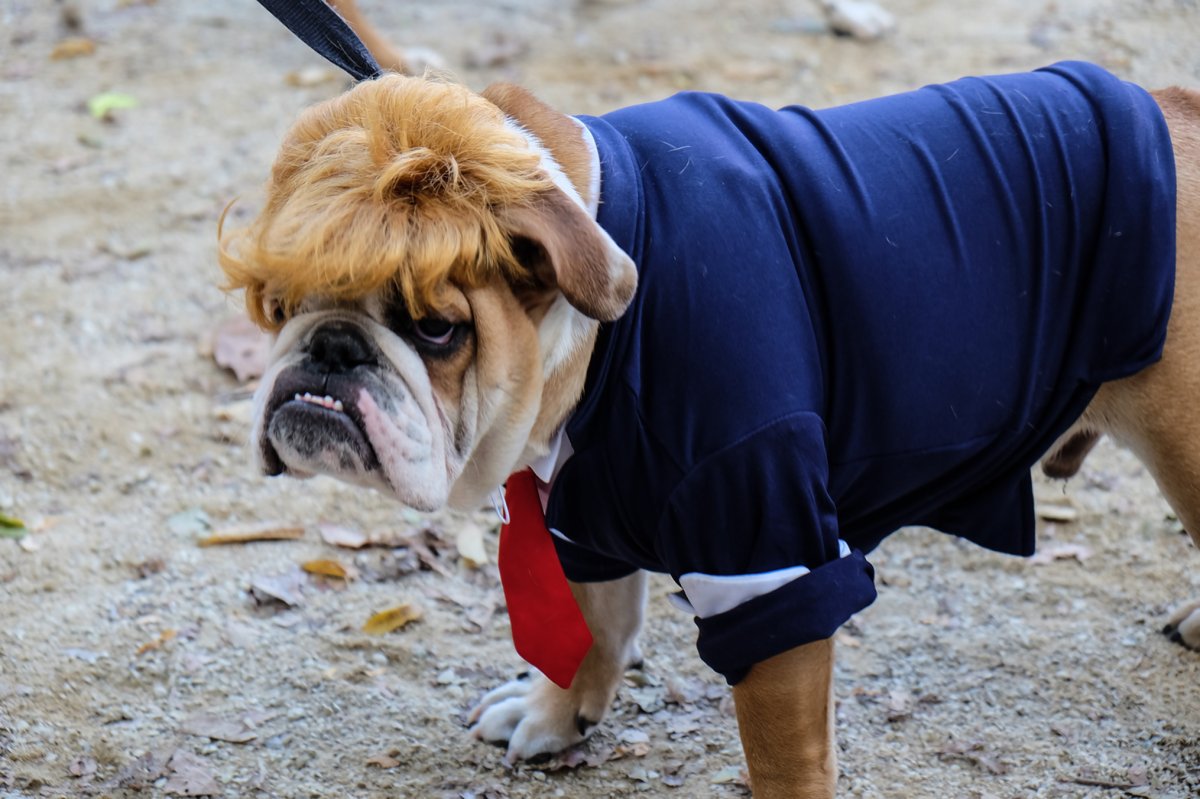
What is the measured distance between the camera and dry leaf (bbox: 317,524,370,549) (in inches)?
145

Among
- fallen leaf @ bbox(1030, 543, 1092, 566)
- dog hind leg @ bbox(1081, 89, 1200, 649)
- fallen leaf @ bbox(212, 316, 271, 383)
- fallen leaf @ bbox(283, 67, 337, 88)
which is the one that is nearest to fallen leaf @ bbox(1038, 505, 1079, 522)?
fallen leaf @ bbox(1030, 543, 1092, 566)

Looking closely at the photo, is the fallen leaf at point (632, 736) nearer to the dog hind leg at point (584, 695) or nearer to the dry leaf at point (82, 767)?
the dog hind leg at point (584, 695)

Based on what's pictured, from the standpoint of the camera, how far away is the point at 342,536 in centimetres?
371

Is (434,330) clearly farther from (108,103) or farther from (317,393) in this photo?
(108,103)

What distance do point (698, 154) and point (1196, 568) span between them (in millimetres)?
2160

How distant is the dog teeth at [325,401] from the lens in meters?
2.07

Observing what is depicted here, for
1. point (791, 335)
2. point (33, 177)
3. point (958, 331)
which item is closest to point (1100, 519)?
point (958, 331)

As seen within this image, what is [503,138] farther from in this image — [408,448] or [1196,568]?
[1196,568]

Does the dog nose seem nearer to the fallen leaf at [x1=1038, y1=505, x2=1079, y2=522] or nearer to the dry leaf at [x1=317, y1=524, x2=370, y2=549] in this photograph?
the dry leaf at [x1=317, y1=524, x2=370, y2=549]

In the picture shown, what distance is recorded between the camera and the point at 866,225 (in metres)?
2.24

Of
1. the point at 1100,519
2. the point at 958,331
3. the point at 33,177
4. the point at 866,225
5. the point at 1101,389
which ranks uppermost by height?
the point at 866,225

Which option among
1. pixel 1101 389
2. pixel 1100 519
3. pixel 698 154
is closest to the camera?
pixel 698 154

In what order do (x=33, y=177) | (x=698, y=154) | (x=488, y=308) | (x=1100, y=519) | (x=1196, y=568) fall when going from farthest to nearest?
(x=33, y=177), (x=1100, y=519), (x=1196, y=568), (x=698, y=154), (x=488, y=308)

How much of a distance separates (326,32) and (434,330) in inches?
29.7
